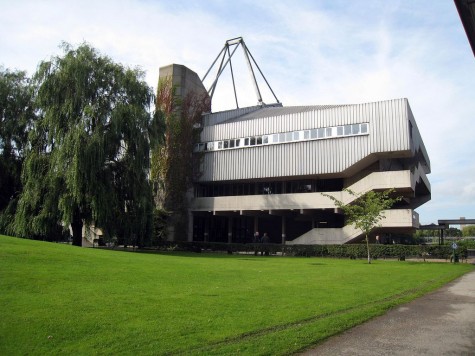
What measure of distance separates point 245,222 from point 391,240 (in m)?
17.2

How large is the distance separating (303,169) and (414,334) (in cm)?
3334

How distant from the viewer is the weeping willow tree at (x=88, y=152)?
90.8 feet

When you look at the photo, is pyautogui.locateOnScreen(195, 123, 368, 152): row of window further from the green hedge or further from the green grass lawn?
the green grass lawn

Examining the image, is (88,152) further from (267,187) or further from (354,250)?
(267,187)

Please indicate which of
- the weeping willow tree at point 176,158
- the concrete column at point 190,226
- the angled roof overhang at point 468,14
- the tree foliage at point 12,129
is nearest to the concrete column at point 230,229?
the concrete column at point 190,226

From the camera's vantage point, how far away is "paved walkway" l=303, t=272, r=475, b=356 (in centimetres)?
601

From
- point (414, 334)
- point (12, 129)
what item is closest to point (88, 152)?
point (12, 129)

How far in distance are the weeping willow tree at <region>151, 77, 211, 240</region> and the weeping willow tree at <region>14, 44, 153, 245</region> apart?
12169mm

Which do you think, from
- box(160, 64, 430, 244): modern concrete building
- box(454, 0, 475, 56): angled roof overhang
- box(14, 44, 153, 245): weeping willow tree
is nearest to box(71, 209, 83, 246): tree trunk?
box(14, 44, 153, 245): weeping willow tree

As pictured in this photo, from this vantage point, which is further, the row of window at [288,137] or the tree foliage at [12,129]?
the row of window at [288,137]

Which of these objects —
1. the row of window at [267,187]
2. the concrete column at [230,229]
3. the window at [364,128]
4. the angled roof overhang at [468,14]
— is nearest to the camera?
the angled roof overhang at [468,14]

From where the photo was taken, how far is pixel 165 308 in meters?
8.22

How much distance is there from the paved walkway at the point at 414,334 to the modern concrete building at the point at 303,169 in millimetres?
25724

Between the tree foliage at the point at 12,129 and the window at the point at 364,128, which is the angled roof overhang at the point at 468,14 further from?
the window at the point at 364,128
